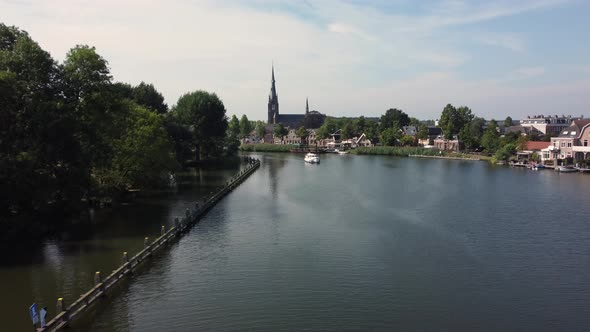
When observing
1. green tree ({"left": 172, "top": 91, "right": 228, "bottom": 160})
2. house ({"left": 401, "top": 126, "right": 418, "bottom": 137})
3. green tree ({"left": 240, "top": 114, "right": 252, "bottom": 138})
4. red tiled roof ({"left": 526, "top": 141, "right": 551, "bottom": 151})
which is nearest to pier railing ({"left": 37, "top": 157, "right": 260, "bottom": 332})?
green tree ({"left": 172, "top": 91, "right": 228, "bottom": 160})

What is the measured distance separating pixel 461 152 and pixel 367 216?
104142 mm

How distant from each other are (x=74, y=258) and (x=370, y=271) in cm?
1827

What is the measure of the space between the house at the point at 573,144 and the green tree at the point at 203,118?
74.2 metres

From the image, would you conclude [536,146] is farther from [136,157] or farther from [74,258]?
[74,258]

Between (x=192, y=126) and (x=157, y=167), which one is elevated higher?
(x=192, y=126)

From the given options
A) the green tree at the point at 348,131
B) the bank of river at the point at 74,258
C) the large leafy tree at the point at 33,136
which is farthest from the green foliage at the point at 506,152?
the large leafy tree at the point at 33,136

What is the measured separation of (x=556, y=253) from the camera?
3169cm

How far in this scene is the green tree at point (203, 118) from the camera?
101000 mm

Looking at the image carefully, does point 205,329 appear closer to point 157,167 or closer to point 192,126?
point 157,167

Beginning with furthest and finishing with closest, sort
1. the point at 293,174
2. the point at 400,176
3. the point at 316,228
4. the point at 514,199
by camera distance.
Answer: the point at 293,174 → the point at 400,176 → the point at 514,199 → the point at 316,228

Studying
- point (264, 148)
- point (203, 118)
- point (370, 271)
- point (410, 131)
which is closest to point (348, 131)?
point (410, 131)

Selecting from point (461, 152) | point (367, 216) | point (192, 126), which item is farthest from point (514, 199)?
point (461, 152)

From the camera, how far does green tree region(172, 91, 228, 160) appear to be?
10100 centimetres

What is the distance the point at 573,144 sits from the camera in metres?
94.9
